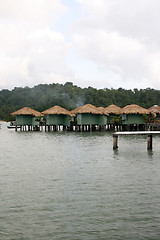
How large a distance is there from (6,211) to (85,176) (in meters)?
4.70

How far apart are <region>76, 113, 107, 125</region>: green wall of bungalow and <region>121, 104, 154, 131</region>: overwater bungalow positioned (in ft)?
11.0

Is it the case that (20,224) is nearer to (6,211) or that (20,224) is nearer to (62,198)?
(6,211)

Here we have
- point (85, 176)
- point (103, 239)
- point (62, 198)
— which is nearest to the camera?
point (103, 239)

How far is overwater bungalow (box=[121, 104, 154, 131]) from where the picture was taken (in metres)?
45.7

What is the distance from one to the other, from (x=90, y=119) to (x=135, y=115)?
23.8ft

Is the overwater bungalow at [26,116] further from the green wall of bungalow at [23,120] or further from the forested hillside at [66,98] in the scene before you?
the forested hillside at [66,98]

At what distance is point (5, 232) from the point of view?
21.3 ft

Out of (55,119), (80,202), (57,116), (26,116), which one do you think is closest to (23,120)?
(26,116)

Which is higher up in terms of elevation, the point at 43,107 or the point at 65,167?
the point at 43,107

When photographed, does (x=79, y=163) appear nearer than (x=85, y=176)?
No

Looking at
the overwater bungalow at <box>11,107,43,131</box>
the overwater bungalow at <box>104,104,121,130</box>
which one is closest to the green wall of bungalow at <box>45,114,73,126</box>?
the overwater bungalow at <box>11,107,43,131</box>

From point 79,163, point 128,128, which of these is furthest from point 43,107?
point 79,163

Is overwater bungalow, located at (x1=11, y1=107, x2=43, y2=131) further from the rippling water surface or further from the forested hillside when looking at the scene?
the rippling water surface

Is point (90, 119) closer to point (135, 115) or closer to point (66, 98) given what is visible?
point (135, 115)
